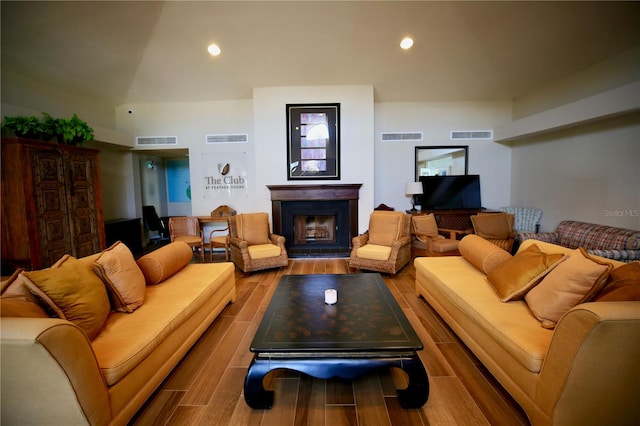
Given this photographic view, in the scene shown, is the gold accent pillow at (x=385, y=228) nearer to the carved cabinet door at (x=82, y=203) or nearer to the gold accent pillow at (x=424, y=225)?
the gold accent pillow at (x=424, y=225)

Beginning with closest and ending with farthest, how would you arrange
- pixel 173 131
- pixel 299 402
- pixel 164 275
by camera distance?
1. pixel 299 402
2. pixel 164 275
3. pixel 173 131

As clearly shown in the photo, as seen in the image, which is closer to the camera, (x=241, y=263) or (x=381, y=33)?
(x=381, y=33)

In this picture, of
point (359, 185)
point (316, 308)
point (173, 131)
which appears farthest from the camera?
point (173, 131)

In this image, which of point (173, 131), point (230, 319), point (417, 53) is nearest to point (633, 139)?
point (417, 53)

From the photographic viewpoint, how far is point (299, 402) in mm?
1679

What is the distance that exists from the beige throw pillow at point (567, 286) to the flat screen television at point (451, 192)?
375 cm

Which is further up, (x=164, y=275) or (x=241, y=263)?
(x=164, y=275)

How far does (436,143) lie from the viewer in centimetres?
560

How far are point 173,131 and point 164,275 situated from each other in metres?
4.05

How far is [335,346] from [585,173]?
5.02 meters

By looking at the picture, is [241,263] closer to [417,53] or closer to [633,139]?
[417,53]

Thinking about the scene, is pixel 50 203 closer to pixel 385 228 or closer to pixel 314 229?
pixel 314 229

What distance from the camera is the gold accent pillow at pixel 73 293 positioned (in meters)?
1.47

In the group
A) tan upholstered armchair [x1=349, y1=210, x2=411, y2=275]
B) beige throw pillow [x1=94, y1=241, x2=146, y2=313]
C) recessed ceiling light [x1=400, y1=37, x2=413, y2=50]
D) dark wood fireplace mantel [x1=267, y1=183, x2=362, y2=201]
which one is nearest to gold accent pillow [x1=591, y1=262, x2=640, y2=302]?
tan upholstered armchair [x1=349, y1=210, x2=411, y2=275]
